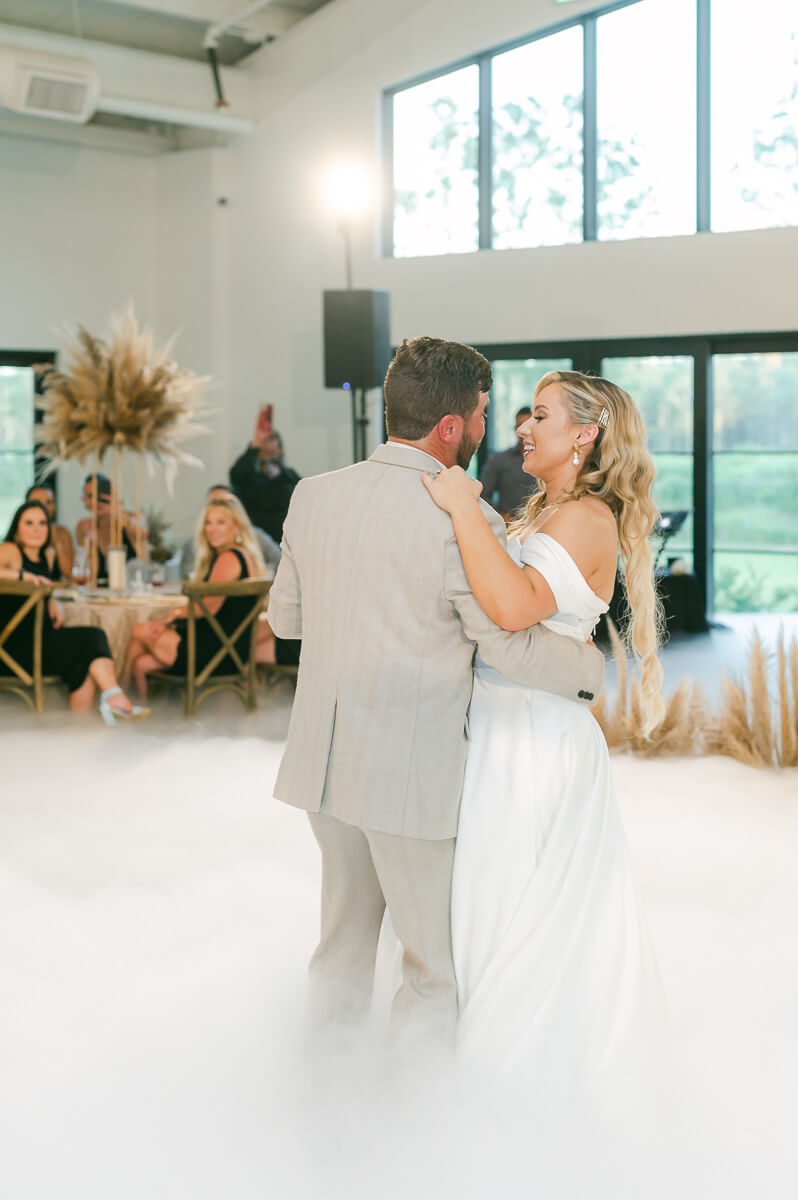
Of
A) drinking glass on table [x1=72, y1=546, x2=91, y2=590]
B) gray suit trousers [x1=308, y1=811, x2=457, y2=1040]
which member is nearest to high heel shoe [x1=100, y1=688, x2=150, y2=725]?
drinking glass on table [x1=72, y1=546, x2=91, y2=590]

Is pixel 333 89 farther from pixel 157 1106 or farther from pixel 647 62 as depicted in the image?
pixel 157 1106

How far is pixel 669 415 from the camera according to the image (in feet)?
31.1

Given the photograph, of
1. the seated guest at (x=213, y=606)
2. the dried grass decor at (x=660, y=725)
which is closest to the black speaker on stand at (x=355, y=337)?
the seated guest at (x=213, y=606)

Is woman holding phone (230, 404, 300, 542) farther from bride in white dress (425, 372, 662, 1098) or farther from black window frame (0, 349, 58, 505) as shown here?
bride in white dress (425, 372, 662, 1098)

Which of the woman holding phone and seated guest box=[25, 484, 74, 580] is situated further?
the woman holding phone

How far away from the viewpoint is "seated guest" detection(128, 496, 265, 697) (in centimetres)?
594

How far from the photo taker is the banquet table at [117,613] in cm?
607

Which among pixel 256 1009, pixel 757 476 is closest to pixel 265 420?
pixel 757 476

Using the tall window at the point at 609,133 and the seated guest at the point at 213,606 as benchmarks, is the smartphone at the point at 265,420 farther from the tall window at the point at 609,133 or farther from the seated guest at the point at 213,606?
the seated guest at the point at 213,606

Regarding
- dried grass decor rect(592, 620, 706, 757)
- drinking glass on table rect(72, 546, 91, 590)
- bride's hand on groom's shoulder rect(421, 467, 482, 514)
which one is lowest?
dried grass decor rect(592, 620, 706, 757)

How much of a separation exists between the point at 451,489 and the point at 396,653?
308 millimetres

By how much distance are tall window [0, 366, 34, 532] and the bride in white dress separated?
9392 millimetres

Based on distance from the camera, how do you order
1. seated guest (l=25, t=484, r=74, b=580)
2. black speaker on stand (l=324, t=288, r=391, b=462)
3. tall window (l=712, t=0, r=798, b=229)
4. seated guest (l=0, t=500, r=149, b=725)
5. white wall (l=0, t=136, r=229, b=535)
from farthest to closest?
white wall (l=0, t=136, r=229, b=535), black speaker on stand (l=324, t=288, r=391, b=462), tall window (l=712, t=0, r=798, b=229), seated guest (l=25, t=484, r=74, b=580), seated guest (l=0, t=500, r=149, b=725)

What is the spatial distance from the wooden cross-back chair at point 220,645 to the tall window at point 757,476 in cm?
487
